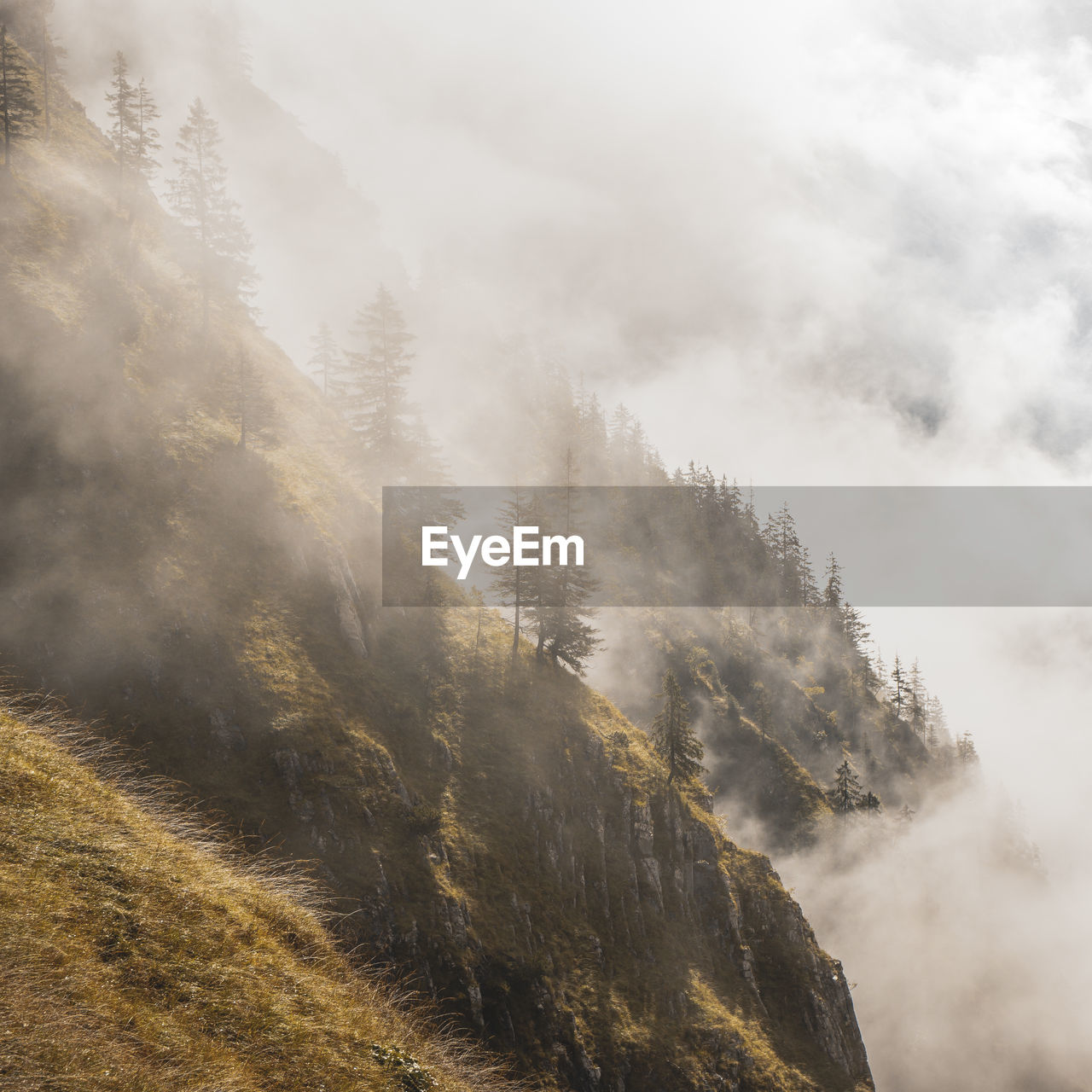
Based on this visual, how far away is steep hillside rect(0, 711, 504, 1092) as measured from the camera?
1088cm

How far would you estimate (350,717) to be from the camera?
1481 inches

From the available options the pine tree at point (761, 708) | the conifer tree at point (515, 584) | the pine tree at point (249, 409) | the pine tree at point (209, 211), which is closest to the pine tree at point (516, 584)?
the conifer tree at point (515, 584)

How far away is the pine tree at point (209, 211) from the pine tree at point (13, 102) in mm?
10914

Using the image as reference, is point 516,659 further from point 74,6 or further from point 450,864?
point 74,6

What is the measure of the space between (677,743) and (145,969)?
4285cm

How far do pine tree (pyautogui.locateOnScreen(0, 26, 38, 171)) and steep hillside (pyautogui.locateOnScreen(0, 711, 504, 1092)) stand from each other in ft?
189

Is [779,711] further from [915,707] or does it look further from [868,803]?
[915,707]

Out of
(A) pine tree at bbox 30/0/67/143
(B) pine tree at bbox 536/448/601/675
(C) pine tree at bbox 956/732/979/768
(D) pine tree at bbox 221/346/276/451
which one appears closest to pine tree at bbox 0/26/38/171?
(A) pine tree at bbox 30/0/67/143

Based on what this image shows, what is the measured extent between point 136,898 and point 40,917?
6.99 feet

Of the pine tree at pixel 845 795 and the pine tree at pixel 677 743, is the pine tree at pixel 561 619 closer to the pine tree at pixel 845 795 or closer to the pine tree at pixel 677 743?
the pine tree at pixel 677 743

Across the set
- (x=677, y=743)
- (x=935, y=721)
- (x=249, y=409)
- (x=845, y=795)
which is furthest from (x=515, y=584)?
(x=935, y=721)

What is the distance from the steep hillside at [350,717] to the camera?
32562 millimetres

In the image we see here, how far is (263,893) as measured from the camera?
18156 mm

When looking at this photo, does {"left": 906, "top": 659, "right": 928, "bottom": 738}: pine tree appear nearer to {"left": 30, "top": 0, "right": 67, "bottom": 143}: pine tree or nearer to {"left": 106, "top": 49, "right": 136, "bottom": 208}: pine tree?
{"left": 106, "top": 49, "right": 136, "bottom": 208}: pine tree
